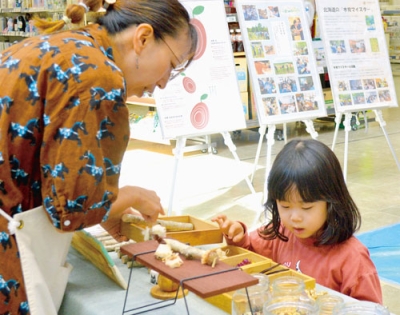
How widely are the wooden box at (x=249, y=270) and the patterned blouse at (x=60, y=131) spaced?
42 cm

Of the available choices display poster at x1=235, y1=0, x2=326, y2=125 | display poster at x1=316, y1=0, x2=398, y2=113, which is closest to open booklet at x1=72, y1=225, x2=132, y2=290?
display poster at x1=235, y1=0, x2=326, y2=125

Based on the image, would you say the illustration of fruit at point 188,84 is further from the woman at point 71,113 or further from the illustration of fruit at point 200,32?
the woman at point 71,113

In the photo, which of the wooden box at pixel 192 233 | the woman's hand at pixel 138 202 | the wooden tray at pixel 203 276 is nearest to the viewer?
the wooden tray at pixel 203 276

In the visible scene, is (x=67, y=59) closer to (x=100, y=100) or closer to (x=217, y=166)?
(x=100, y=100)

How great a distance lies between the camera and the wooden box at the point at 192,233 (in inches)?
76.2

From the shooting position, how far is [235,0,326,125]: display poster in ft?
16.9

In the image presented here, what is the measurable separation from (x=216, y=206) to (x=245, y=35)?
56.7 inches

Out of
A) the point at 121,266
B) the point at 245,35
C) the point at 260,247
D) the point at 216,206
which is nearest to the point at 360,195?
the point at 216,206

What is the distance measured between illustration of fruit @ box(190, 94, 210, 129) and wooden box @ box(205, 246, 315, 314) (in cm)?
280

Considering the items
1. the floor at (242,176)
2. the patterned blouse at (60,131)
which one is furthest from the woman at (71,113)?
the floor at (242,176)

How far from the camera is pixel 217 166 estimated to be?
22.7 feet

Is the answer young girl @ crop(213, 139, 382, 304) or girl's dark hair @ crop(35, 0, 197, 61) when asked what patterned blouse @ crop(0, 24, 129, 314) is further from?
young girl @ crop(213, 139, 382, 304)

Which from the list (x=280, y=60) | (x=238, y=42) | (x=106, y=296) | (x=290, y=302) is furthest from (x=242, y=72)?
(x=290, y=302)

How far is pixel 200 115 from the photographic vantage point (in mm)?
4855
